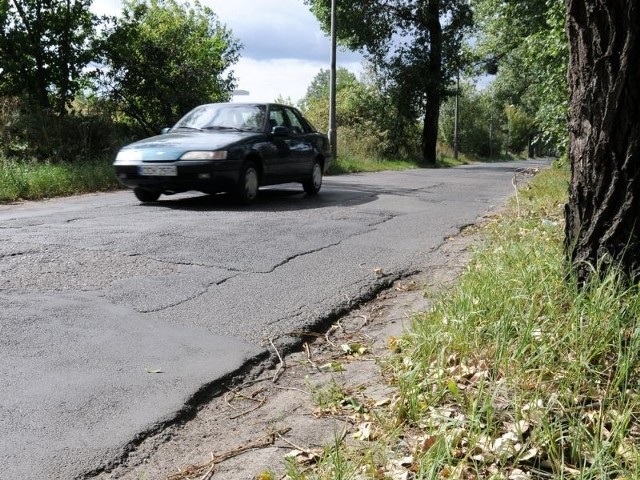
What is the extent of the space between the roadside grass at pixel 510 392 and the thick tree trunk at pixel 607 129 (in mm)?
202

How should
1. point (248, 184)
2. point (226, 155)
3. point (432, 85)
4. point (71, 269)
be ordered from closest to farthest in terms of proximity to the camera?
point (71, 269) → point (226, 155) → point (248, 184) → point (432, 85)

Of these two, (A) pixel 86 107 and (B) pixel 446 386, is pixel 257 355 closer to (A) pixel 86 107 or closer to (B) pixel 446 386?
(B) pixel 446 386

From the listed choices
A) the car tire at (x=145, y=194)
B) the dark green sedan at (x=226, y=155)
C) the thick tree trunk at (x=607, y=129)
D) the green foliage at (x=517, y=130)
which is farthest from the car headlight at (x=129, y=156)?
the green foliage at (x=517, y=130)

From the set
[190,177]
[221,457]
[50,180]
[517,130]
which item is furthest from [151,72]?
[517,130]

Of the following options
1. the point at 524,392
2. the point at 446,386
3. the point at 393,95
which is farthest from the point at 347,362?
the point at 393,95

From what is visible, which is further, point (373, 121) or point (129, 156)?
point (373, 121)

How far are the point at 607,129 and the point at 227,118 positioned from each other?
7.47 meters

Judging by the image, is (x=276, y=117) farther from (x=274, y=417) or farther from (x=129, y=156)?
(x=274, y=417)

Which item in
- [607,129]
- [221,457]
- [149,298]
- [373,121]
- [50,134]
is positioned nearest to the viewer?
[221,457]

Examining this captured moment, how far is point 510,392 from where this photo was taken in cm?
269

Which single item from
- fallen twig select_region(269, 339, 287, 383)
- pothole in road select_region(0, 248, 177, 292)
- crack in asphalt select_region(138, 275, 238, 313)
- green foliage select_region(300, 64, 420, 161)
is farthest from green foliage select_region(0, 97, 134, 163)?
green foliage select_region(300, 64, 420, 161)

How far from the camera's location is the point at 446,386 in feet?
9.13

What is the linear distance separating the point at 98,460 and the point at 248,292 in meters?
2.41

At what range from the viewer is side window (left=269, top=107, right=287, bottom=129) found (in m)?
10.4
